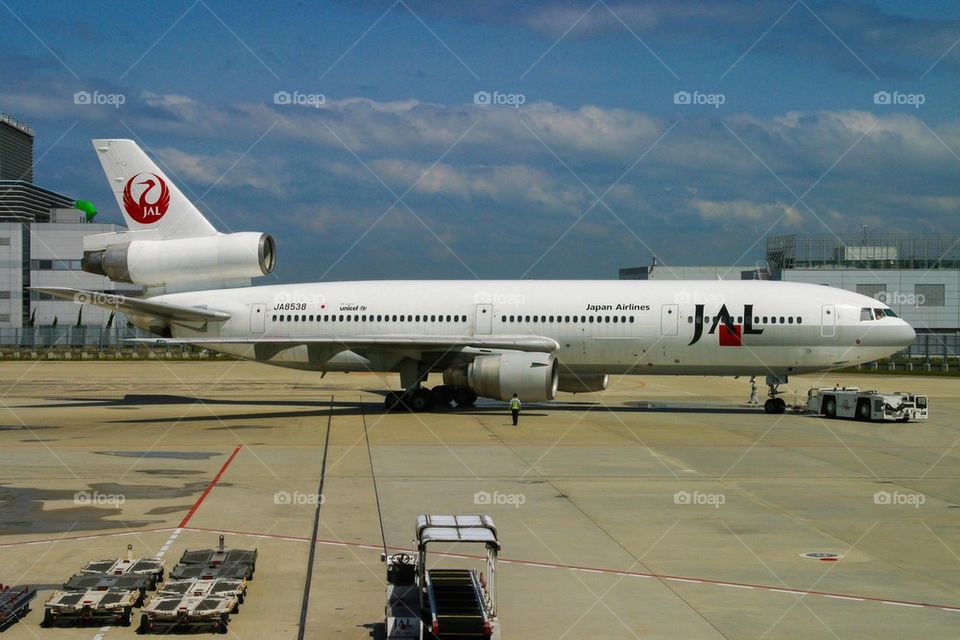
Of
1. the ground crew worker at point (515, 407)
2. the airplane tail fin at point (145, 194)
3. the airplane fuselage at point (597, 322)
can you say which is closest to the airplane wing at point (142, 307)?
the airplane fuselage at point (597, 322)

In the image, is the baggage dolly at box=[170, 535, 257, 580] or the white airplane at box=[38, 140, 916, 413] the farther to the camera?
the white airplane at box=[38, 140, 916, 413]

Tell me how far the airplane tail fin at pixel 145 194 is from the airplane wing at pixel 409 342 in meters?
5.16

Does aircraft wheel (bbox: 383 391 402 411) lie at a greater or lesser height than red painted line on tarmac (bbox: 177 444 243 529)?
greater

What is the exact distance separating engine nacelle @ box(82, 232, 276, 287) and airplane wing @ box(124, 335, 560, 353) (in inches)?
139

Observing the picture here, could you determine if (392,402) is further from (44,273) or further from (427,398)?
(44,273)

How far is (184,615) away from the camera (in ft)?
34.2

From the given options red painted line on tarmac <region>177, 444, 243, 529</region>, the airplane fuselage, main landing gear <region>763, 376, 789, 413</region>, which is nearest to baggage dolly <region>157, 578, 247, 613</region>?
red painted line on tarmac <region>177, 444, 243, 529</region>

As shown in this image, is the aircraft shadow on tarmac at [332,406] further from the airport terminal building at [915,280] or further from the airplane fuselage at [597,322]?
the airport terminal building at [915,280]

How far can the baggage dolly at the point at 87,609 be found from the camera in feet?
34.5

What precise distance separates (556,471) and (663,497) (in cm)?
358

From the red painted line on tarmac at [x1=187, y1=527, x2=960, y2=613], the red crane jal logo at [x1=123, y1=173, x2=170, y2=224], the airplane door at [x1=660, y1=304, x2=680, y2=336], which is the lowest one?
the red painted line on tarmac at [x1=187, y1=527, x2=960, y2=613]

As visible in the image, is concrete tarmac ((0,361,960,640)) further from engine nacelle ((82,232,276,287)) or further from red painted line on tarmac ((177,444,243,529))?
engine nacelle ((82,232,276,287))

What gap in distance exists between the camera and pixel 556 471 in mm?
21953

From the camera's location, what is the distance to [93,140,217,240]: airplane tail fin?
3834 cm
